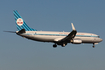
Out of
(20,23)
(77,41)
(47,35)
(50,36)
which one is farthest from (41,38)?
(77,41)

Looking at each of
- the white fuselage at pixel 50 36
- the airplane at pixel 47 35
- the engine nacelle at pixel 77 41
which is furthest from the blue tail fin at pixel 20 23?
the engine nacelle at pixel 77 41

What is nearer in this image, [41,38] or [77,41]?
[41,38]

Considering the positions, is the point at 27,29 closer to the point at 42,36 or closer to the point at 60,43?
the point at 42,36

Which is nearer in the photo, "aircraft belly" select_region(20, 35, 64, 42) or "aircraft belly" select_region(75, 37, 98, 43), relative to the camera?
"aircraft belly" select_region(20, 35, 64, 42)

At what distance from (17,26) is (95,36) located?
79.4ft

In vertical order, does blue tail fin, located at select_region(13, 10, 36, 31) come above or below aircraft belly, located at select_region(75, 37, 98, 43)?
above

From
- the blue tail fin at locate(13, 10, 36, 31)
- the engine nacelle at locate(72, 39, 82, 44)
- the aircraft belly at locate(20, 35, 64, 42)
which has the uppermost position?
the blue tail fin at locate(13, 10, 36, 31)

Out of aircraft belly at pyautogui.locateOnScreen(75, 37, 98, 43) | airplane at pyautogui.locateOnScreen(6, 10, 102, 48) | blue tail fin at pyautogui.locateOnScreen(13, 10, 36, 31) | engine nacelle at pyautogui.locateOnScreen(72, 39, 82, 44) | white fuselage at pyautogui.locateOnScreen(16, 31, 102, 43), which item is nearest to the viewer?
airplane at pyautogui.locateOnScreen(6, 10, 102, 48)

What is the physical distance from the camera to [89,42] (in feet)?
209

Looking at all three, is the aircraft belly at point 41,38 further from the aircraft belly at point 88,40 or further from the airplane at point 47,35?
the aircraft belly at point 88,40

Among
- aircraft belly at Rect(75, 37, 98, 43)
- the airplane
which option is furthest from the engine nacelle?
aircraft belly at Rect(75, 37, 98, 43)

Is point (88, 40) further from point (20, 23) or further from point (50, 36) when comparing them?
point (20, 23)

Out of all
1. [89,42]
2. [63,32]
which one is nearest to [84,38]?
[89,42]

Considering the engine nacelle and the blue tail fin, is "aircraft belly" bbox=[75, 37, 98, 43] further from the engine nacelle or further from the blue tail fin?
the blue tail fin
